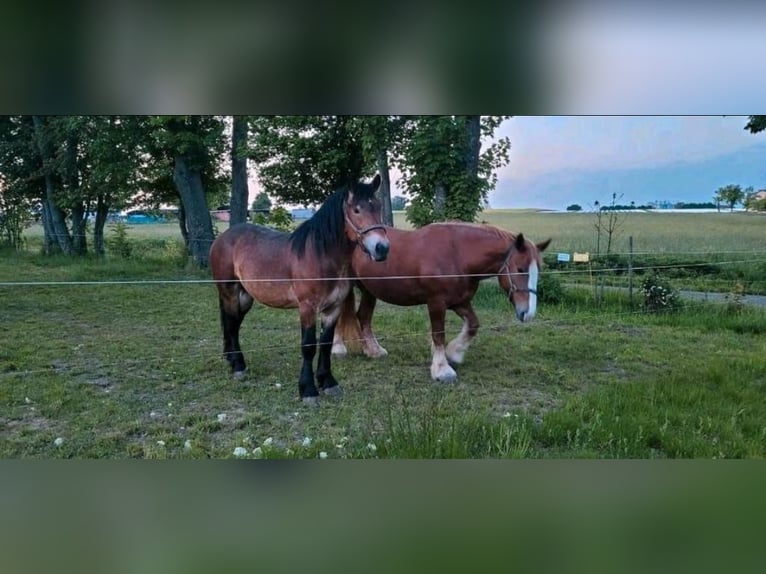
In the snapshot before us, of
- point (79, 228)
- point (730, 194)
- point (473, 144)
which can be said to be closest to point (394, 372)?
point (473, 144)

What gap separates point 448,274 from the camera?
2406 mm

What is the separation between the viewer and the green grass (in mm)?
2113

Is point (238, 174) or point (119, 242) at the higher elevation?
point (238, 174)

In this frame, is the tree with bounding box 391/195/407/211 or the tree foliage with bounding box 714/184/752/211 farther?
the tree foliage with bounding box 714/184/752/211

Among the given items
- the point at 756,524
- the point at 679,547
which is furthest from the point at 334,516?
the point at 756,524

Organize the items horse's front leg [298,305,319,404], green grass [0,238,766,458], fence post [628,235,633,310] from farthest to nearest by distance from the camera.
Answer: fence post [628,235,633,310]
horse's front leg [298,305,319,404]
green grass [0,238,766,458]

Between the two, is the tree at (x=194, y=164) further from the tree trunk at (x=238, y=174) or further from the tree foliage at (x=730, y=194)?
the tree foliage at (x=730, y=194)

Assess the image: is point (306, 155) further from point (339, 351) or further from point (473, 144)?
point (339, 351)

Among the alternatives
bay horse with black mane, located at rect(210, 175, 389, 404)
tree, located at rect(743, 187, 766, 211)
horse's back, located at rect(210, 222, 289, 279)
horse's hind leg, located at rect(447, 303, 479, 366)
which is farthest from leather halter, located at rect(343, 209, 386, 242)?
tree, located at rect(743, 187, 766, 211)

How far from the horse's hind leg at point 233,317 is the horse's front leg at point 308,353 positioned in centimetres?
29

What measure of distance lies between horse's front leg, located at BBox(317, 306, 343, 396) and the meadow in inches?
3.0

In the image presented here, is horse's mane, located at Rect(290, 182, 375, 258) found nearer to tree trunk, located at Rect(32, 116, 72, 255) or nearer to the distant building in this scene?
the distant building

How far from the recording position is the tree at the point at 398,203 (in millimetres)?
2328

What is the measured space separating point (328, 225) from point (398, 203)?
1.08ft
